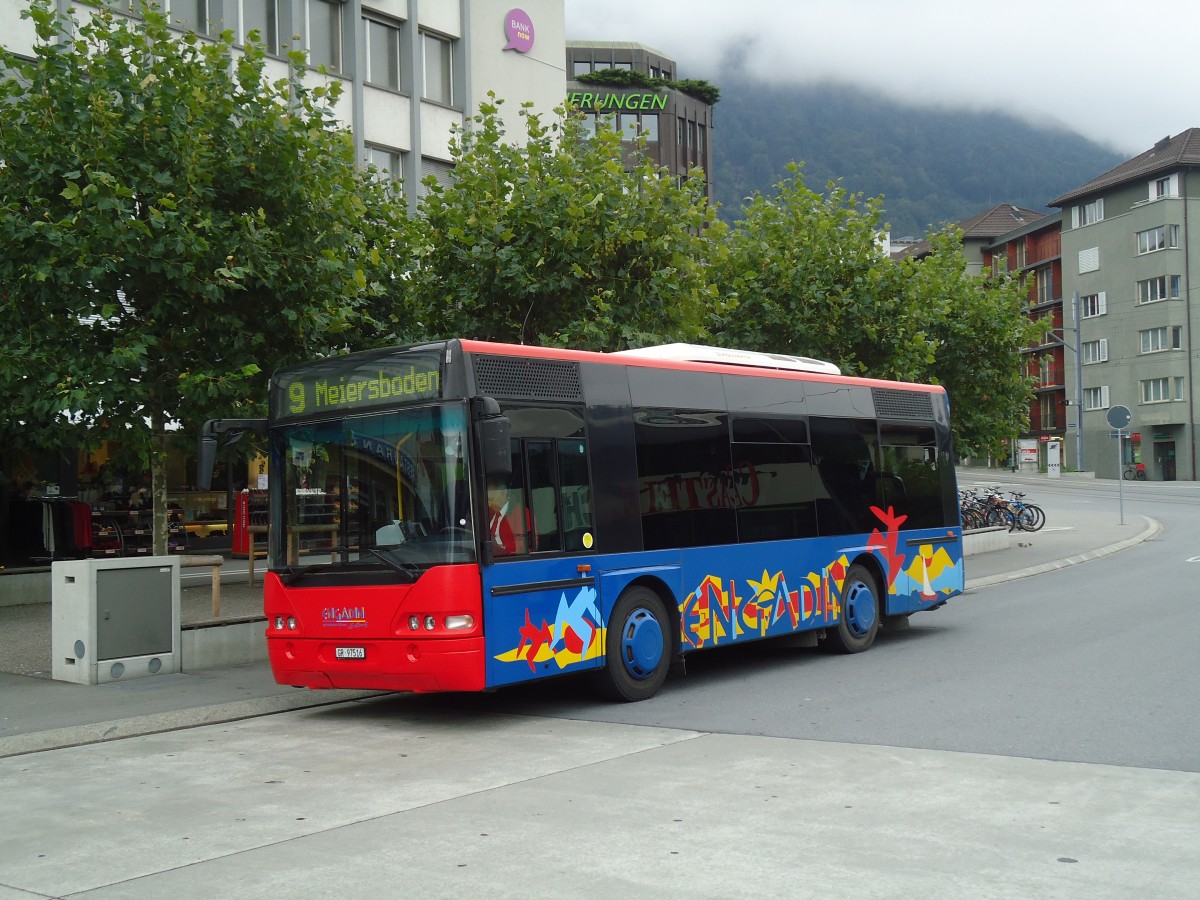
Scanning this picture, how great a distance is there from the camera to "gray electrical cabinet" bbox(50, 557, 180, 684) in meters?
12.1

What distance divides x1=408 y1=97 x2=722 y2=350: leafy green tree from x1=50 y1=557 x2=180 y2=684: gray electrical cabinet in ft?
21.4

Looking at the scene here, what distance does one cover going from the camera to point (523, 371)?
10.4 m

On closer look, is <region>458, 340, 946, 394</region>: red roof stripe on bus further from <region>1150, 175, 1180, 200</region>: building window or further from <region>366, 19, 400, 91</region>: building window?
<region>1150, 175, 1180, 200</region>: building window

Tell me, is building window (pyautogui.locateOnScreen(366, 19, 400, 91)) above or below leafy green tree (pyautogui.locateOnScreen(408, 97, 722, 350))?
above

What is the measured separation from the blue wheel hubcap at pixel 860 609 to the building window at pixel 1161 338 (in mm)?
69207

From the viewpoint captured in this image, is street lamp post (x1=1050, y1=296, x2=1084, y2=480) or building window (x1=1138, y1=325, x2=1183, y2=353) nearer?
street lamp post (x1=1050, y1=296, x2=1084, y2=480)

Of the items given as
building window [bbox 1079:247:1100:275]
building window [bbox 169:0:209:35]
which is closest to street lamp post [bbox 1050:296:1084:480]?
building window [bbox 1079:247:1100:275]

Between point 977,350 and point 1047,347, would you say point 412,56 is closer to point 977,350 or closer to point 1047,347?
point 977,350

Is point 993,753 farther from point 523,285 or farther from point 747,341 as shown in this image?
point 747,341

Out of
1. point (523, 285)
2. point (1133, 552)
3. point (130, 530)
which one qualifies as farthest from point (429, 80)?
point (1133, 552)

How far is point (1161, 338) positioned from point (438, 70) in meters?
58.7

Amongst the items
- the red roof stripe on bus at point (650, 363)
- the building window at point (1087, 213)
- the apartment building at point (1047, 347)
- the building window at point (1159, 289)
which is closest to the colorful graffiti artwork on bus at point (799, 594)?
the red roof stripe on bus at point (650, 363)

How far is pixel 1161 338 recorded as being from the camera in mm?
77188

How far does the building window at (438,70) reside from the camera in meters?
31.1
